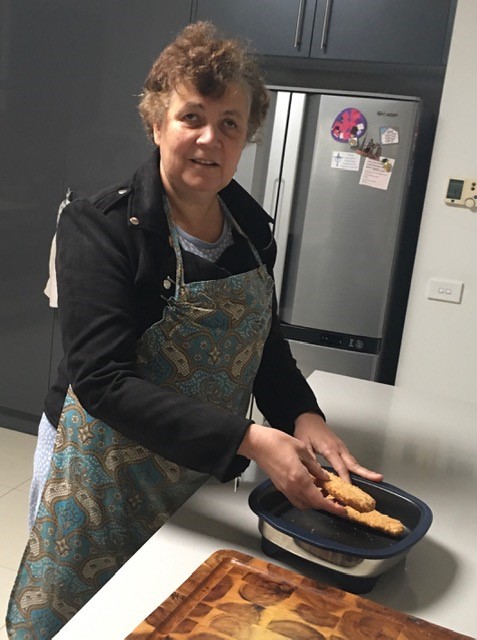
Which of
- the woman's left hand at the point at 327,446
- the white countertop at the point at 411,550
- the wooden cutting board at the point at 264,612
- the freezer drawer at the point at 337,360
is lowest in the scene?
the freezer drawer at the point at 337,360

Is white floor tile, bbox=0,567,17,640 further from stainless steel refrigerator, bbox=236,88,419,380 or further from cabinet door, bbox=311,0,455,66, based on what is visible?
cabinet door, bbox=311,0,455,66

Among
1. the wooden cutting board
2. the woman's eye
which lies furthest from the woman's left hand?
the woman's eye

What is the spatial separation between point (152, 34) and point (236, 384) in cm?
229

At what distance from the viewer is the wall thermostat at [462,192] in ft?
9.07

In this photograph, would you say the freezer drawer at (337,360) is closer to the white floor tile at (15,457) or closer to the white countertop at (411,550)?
the white countertop at (411,550)

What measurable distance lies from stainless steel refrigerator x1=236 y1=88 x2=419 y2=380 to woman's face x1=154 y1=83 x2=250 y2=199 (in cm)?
163

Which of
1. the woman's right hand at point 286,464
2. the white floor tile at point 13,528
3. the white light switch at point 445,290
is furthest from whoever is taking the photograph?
the white light switch at point 445,290

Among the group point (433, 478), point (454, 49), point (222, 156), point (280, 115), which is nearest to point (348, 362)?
point (280, 115)

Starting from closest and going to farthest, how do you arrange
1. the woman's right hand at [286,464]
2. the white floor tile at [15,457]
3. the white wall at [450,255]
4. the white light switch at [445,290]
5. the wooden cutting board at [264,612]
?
the wooden cutting board at [264,612]
the woman's right hand at [286,464]
the white wall at [450,255]
the white light switch at [445,290]
the white floor tile at [15,457]

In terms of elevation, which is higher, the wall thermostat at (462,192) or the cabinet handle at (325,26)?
the cabinet handle at (325,26)

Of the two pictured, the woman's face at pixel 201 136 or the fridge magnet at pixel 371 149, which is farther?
the fridge magnet at pixel 371 149

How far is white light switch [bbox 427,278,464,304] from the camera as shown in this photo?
2846mm

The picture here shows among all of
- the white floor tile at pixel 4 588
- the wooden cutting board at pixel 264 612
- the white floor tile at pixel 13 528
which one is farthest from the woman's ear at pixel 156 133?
the white floor tile at pixel 13 528

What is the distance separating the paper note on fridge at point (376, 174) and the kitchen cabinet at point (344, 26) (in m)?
0.42
